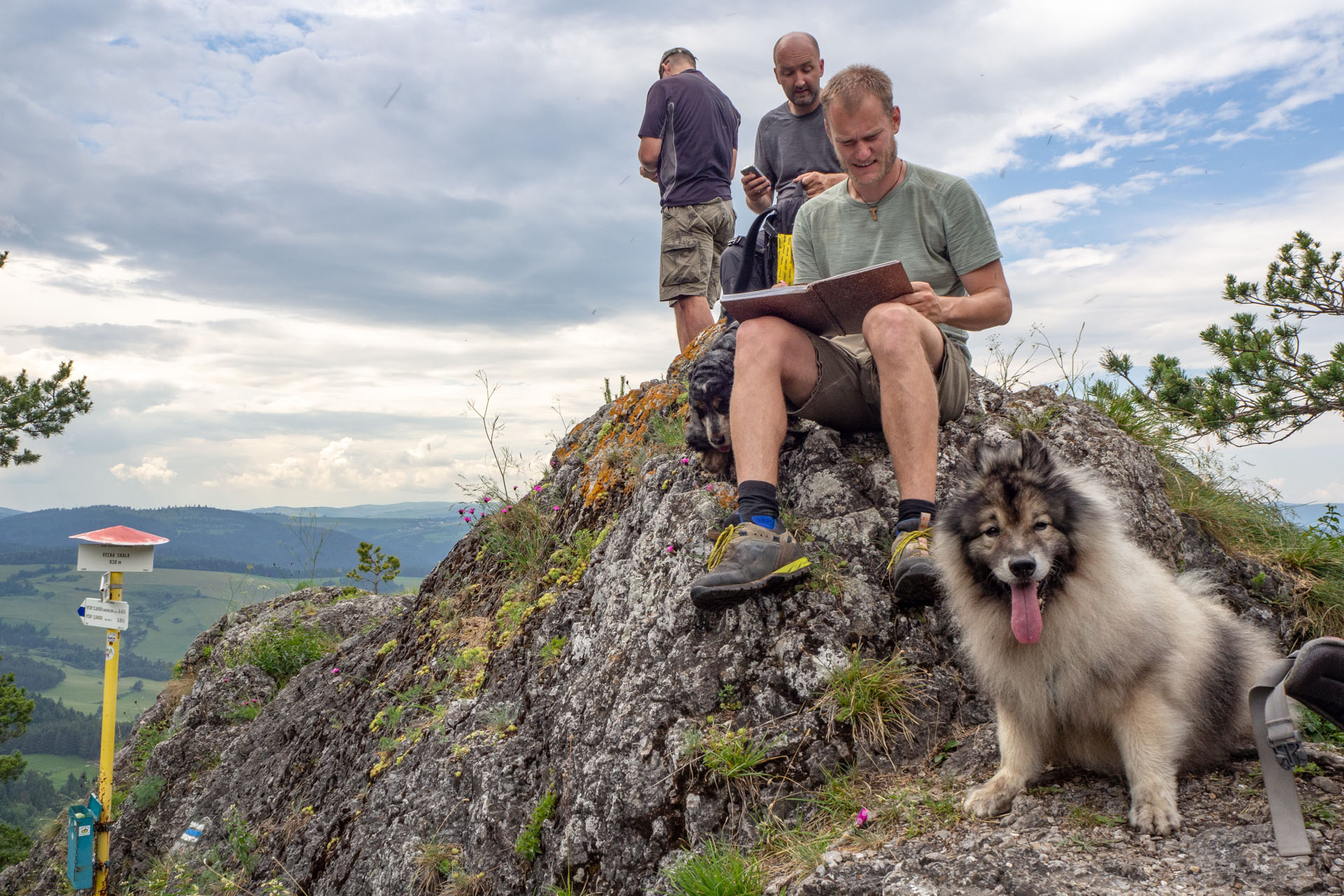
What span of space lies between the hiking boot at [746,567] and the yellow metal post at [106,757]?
6.78 meters

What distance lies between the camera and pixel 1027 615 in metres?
2.63

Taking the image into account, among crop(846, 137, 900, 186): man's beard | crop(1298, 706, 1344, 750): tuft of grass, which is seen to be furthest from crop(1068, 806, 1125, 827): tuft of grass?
crop(846, 137, 900, 186): man's beard

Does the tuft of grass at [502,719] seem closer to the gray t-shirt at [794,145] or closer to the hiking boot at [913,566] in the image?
the hiking boot at [913,566]

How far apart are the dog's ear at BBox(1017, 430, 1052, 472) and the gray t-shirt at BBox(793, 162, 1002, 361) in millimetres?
1661

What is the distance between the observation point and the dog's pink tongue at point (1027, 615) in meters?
2.63

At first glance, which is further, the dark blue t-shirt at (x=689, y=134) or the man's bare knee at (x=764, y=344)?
the dark blue t-shirt at (x=689, y=134)

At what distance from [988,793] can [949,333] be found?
252 cm

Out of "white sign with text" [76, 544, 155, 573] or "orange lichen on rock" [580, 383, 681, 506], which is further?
"white sign with text" [76, 544, 155, 573]

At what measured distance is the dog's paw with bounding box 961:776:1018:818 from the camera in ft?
8.98

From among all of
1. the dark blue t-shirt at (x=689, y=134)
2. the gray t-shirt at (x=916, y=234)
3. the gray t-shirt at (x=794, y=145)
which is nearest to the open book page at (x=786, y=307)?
the gray t-shirt at (x=916, y=234)

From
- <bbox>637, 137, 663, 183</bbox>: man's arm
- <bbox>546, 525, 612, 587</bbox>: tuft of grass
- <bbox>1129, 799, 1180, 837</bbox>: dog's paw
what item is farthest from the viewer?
<bbox>637, 137, 663, 183</bbox>: man's arm

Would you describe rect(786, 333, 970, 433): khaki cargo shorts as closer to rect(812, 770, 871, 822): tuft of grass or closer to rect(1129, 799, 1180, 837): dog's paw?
rect(812, 770, 871, 822): tuft of grass

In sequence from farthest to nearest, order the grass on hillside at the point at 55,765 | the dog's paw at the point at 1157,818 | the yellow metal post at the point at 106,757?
the grass on hillside at the point at 55,765 < the yellow metal post at the point at 106,757 < the dog's paw at the point at 1157,818

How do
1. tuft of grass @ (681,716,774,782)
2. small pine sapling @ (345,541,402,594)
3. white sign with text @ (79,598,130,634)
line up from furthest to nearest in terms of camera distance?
small pine sapling @ (345,541,402,594)
white sign with text @ (79,598,130,634)
tuft of grass @ (681,716,774,782)
